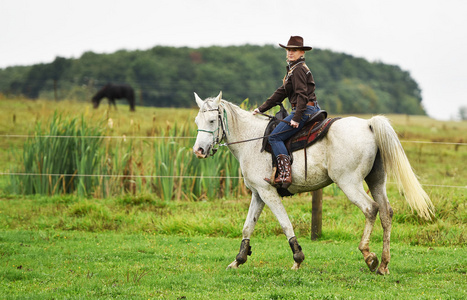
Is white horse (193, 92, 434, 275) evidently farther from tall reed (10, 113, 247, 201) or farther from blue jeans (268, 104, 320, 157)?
tall reed (10, 113, 247, 201)

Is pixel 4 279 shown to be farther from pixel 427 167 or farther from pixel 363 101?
pixel 363 101

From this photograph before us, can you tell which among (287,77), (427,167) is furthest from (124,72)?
(287,77)

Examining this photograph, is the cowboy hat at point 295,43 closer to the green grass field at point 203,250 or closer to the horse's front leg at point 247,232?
the green grass field at point 203,250

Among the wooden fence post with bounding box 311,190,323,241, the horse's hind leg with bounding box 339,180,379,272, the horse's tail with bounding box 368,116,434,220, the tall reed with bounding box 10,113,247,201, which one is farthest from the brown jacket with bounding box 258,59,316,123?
the tall reed with bounding box 10,113,247,201

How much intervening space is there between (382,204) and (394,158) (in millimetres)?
650

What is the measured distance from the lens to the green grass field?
18.2 ft

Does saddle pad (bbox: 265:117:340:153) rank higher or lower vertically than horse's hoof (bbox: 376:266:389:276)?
higher

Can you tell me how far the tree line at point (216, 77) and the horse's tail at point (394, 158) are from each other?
4468 centimetres

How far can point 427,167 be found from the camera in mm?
17578

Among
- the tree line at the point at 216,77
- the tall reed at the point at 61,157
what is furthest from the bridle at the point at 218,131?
the tree line at the point at 216,77

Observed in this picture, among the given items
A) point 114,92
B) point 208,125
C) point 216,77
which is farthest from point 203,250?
point 216,77

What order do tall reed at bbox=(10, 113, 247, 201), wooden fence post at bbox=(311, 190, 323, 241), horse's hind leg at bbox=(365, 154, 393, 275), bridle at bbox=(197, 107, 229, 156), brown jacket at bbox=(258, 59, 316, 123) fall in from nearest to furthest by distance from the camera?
horse's hind leg at bbox=(365, 154, 393, 275), brown jacket at bbox=(258, 59, 316, 123), bridle at bbox=(197, 107, 229, 156), wooden fence post at bbox=(311, 190, 323, 241), tall reed at bbox=(10, 113, 247, 201)

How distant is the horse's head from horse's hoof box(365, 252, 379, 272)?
88.1 inches

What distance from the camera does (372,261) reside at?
612cm
